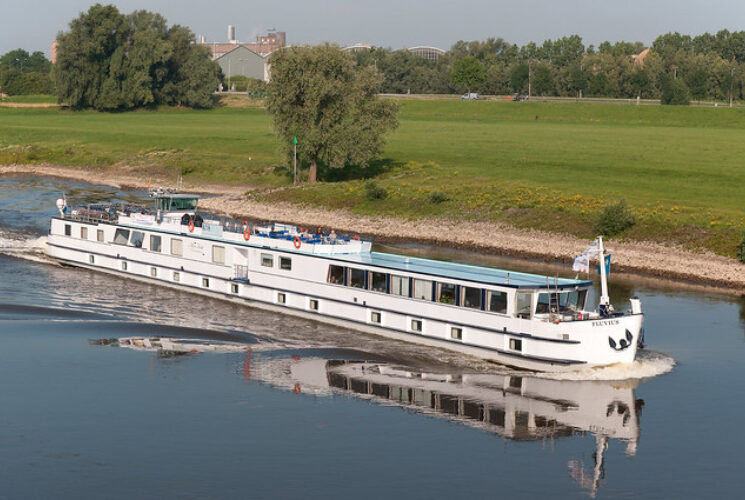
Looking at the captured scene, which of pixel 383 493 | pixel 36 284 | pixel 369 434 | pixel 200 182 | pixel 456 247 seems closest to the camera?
pixel 383 493

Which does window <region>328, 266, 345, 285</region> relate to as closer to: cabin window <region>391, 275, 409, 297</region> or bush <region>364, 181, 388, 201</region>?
cabin window <region>391, 275, 409, 297</region>

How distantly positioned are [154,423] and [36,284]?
24976mm

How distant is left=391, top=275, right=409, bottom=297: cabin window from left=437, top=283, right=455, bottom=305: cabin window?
1786mm

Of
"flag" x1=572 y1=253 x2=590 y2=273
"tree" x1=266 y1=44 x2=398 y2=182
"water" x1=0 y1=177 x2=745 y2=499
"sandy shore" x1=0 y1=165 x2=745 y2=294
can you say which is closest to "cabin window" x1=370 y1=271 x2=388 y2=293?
"water" x1=0 y1=177 x2=745 y2=499

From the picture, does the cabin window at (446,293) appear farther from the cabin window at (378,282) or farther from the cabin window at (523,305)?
the cabin window at (523,305)

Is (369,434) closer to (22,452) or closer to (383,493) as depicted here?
(383,493)

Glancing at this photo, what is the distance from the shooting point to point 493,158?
10531cm

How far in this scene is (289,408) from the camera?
35.7 meters

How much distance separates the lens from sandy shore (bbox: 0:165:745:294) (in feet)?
197

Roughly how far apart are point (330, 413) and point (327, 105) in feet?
191

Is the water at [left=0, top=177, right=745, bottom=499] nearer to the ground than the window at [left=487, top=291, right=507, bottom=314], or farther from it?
nearer to the ground

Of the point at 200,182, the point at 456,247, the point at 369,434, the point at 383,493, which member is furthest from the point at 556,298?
the point at 200,182

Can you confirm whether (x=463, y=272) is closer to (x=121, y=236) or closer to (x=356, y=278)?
(x=356, y=278)

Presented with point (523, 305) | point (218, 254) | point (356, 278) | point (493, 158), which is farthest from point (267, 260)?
point (493, 158)
